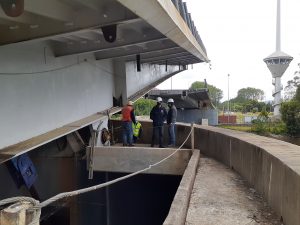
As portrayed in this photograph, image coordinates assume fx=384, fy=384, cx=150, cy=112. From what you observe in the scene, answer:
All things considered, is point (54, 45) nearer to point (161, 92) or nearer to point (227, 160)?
point (227, 160)

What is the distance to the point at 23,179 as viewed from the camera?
29.8 feet

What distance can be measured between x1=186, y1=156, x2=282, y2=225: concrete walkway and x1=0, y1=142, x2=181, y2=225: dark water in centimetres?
506

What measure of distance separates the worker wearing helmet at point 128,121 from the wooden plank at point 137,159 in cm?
169

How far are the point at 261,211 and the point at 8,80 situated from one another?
5.05 metres

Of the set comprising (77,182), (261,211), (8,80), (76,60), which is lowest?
(77,182)

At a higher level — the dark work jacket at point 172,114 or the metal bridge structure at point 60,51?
the metal bridge structure at point 60,51

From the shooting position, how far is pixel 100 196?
13508 millimetres

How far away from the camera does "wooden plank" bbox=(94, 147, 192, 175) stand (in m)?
11.1

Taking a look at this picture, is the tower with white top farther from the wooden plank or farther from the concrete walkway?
the concrete walkway

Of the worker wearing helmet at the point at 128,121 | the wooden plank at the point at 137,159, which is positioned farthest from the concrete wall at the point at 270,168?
the worker wearing helmet at the point at 128,121

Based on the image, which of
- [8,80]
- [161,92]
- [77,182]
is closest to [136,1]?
[8,80]

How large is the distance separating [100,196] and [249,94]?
509 feet

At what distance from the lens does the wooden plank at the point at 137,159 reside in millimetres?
11070

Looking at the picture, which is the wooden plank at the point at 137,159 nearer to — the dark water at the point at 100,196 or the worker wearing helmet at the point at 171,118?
the dark water at the point at 100,196
